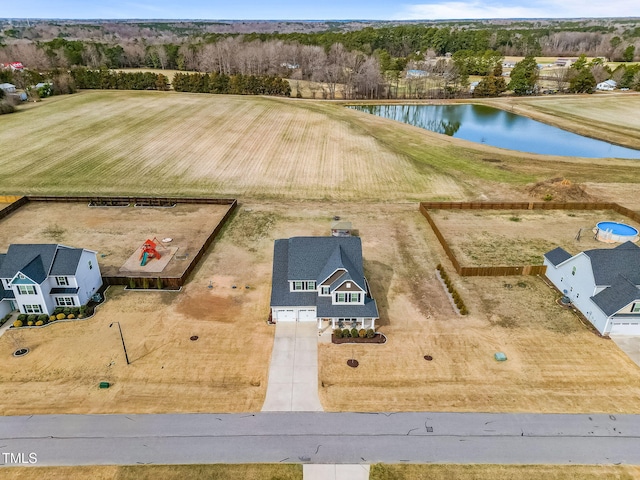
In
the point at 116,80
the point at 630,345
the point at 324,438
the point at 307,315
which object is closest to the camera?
the point at 324,438

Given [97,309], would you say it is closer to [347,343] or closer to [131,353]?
[131,353]

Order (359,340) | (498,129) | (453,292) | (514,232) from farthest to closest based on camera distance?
(498,129), (514,232), (453,292), (359,340)

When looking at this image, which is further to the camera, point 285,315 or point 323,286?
point 285,315

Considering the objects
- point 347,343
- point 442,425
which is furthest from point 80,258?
point 442,425

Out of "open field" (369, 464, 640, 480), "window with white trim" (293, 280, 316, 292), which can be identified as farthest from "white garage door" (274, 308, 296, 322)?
"open field" (369, 464, 640, 480)

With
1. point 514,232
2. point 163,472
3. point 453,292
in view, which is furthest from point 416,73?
point 163,472

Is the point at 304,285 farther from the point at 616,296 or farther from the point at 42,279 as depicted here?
the point at 616,296
